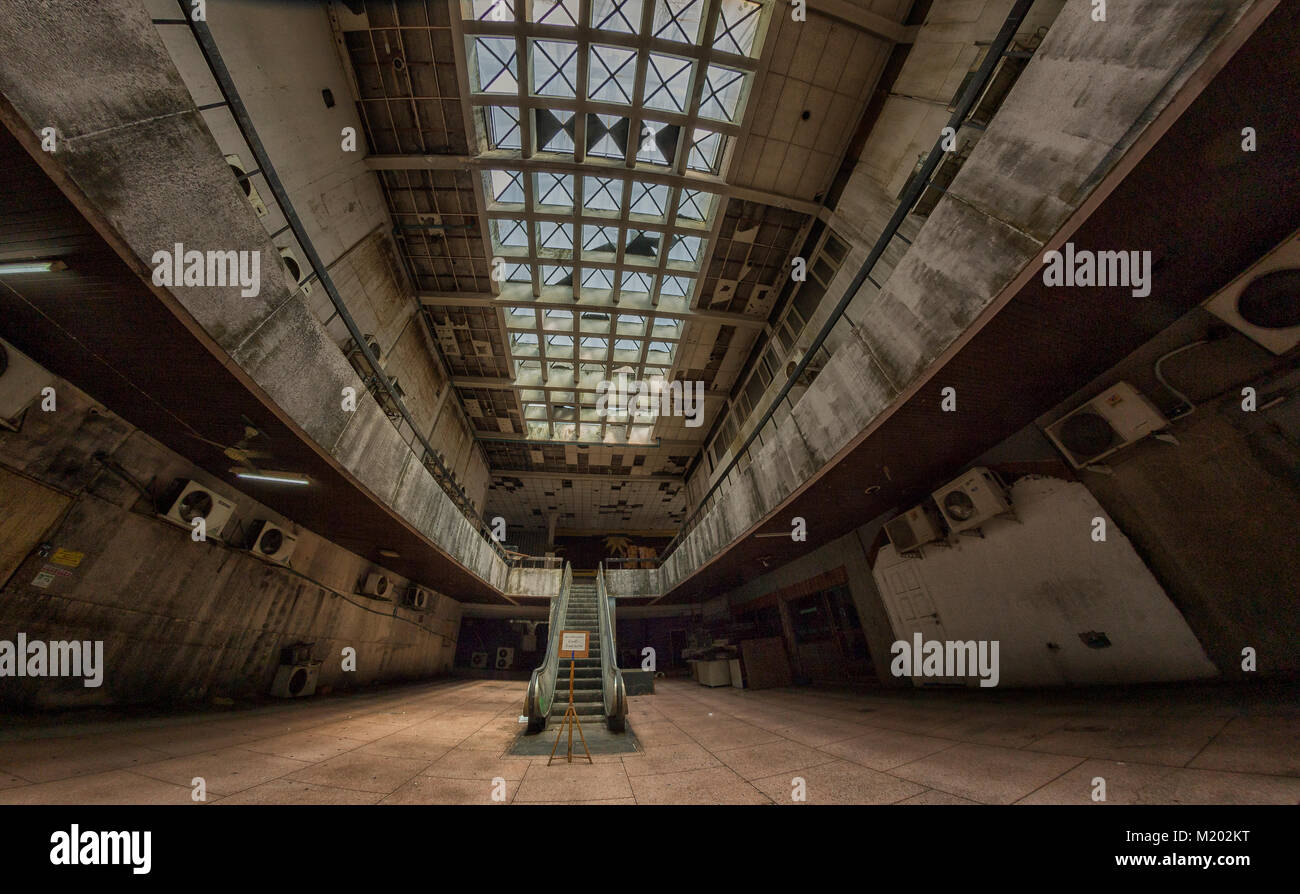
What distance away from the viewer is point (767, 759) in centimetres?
382

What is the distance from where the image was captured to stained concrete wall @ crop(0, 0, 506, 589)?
2480 millimetres

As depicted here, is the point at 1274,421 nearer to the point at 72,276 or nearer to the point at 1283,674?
the point at 1283,674

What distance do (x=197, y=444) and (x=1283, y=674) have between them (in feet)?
39.0

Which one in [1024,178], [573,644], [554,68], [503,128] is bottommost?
[573,644]

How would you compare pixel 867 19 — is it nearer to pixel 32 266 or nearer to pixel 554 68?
pixel 554 68

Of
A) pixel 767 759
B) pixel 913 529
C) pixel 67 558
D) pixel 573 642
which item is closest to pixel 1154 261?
pixel 913 529

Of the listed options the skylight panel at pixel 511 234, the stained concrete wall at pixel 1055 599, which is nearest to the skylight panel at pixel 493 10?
the skylight panel at pixel 511 234

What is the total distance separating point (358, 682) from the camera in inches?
397

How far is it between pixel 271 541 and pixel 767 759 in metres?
8.51

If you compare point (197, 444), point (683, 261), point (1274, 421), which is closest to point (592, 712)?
point (197, 444)

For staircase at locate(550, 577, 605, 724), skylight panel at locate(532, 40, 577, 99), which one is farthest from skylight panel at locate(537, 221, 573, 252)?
staircase at locate(550, 577, 605, 724)

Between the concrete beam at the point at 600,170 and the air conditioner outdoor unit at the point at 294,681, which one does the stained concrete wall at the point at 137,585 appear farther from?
the concrete beam at the point at 600,170

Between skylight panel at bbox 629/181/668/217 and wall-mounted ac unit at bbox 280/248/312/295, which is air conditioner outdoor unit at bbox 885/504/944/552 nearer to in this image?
skylight panel at bbox 629/181/668/217

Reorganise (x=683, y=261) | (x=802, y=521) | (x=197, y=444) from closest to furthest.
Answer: (x=197, y=444) → (x=802, y=521) → (x=683, y=261)
